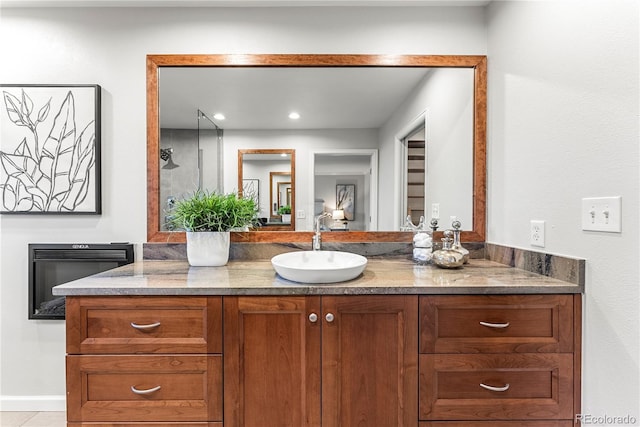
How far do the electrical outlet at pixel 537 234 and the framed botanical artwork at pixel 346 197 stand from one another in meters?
0.88

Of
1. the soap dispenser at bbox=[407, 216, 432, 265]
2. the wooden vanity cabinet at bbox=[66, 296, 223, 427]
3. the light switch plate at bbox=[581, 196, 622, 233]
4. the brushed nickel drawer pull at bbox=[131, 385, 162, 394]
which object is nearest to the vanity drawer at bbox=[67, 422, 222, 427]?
the wooden vanity cabinet at bbox=[66, 296, 223, 427]

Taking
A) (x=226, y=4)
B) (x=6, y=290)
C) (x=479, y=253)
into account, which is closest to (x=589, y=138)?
(x=479, y=253)

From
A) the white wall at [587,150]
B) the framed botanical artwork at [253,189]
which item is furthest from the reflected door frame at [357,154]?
the white wall at [587,150]

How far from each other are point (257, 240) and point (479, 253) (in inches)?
50.5

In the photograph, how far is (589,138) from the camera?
113 centimetres

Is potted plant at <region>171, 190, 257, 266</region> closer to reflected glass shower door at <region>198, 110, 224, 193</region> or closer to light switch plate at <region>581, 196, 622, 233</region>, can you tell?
reflected glass shower door at <region>198, 110, 224, 193</region>

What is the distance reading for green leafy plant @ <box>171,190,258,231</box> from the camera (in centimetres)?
169

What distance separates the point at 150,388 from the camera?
123cm

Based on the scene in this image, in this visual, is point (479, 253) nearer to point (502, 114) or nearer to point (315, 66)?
point (502, 114)

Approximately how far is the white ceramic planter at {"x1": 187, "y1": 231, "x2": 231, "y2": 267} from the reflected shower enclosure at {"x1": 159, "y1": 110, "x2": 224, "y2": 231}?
0.91 feet

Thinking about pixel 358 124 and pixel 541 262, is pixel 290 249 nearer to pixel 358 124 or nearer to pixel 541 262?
pixel 358 124

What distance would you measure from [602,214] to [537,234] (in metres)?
0.35

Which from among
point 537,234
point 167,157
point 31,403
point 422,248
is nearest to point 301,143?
point 167,157

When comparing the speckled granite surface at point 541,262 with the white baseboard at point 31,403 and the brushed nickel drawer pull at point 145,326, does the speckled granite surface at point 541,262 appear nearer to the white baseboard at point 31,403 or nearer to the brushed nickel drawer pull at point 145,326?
the brushed nickel drawer pull at point 145,326
